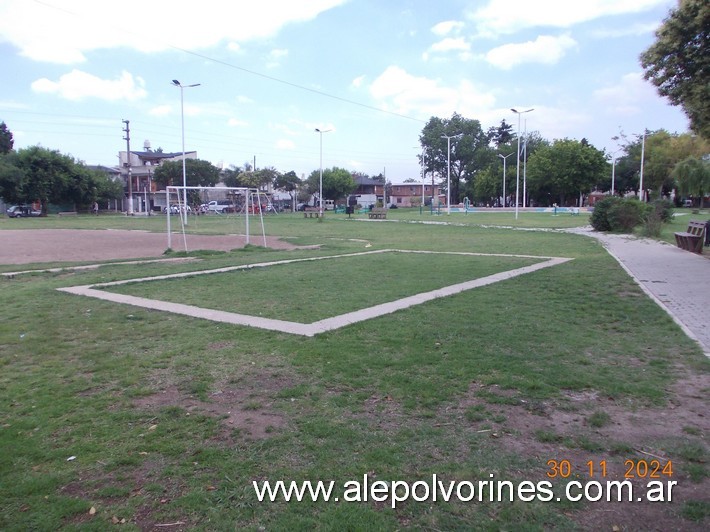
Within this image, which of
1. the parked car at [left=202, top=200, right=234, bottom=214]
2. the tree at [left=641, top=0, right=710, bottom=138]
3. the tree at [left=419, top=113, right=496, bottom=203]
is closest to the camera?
the tree at [left=641, top=0, right=710, bottom=138]

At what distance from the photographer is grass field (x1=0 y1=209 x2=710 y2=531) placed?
3238mm

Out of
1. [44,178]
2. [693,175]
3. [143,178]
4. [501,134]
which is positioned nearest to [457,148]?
[501,134]

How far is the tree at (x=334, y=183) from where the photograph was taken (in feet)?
310

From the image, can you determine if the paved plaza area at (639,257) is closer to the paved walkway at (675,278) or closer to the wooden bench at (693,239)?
the paved walkway at (675,278)

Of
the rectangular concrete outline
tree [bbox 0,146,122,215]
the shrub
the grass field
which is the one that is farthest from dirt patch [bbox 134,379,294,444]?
tree [bbox 0,146,122,215]

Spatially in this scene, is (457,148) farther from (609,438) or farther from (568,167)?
(609,438)

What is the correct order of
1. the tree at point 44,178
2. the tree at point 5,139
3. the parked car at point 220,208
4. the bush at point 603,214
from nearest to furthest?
the bush at point 603,214 → the parked car at point 220,208 → the tree at point 44,178 → the tree at point 5,139

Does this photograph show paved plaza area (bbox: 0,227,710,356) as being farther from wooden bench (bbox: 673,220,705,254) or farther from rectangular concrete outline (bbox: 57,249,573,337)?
rectangular concrete outline (bbox: 57,249,573,337)

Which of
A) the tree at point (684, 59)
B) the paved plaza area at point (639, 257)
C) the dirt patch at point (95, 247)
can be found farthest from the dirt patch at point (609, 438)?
the dirt patch at point (95, 247)

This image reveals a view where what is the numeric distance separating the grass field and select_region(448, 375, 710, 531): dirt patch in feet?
0.06

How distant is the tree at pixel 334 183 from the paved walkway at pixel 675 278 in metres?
74.4

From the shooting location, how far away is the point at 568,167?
7912 cm

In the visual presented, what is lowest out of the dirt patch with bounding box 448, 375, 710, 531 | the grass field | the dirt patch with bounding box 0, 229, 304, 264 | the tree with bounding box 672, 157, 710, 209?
the dirt patch with bounding box 448, 375, 710, 531

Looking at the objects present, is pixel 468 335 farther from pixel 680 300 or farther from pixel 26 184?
pixel 26 184
